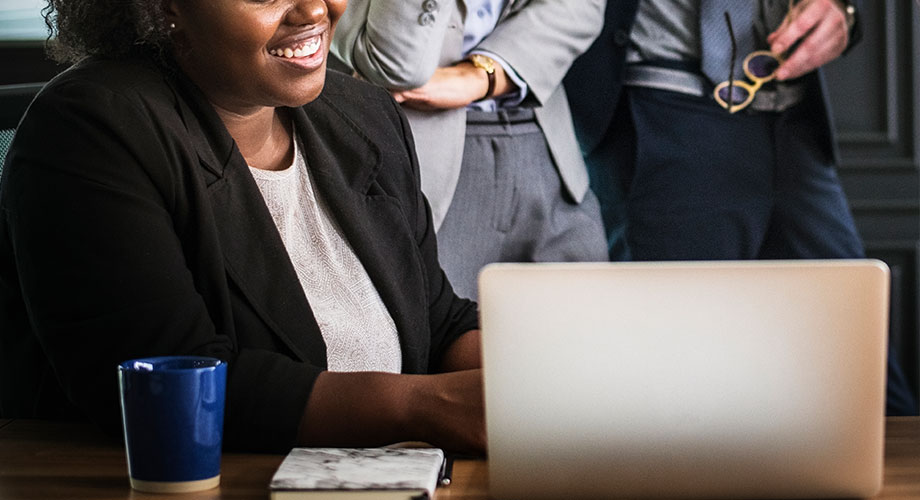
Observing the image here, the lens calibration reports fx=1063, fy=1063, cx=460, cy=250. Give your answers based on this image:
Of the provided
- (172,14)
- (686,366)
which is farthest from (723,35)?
(686,366)

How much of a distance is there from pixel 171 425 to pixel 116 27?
2.42ft

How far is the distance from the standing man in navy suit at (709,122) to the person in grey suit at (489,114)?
0.06m

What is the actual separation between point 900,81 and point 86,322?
6.43 feet

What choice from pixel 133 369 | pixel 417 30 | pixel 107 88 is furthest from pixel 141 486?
pixel 417 30

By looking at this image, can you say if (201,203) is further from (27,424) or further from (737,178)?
(737,178)

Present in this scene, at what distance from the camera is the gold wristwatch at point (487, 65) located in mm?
2189

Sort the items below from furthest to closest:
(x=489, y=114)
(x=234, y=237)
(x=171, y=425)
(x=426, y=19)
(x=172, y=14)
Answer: (x=489, y=114) < (x=426, y=19) < (x=172, y=14) < (x=234, y=237) < (x=171, y=425)

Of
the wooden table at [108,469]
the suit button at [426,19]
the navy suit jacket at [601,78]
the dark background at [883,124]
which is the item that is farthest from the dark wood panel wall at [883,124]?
the wooden table at [108,469]

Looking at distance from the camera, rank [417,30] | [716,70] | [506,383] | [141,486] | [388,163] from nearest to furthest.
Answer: [506,383], [141,486], [388,163], [417,30], [716,70]

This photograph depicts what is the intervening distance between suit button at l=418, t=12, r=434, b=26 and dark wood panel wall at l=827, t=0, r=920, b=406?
916 millimetres

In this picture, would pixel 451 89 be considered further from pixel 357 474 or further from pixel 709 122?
pixel 357 474

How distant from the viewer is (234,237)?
1.30 metres

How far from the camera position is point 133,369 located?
2.78ft

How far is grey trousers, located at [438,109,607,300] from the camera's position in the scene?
2.23 meters
